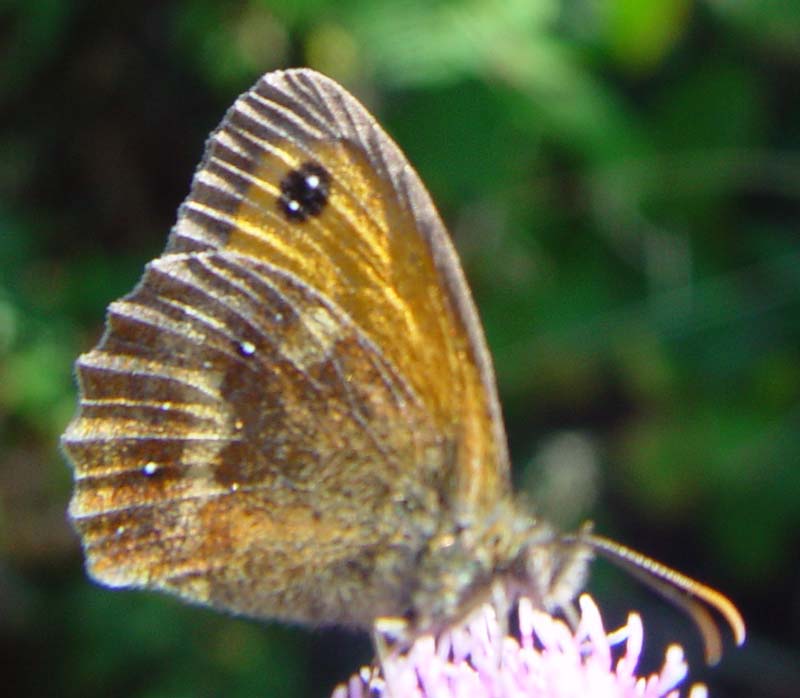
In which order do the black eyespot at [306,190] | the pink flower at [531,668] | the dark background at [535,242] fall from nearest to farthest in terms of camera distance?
1. the pink flower at [531,668]
2. the black eyespot at [306,190]
3. the dark background at [535,242]

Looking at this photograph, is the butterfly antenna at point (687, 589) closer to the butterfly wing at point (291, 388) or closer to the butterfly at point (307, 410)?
the butterfly at point (307, 410)

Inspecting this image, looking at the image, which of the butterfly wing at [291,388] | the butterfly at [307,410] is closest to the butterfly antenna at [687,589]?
the butterfly at [307,410]

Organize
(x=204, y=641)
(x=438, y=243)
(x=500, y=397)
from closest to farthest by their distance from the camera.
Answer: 1. (x=438, y=243)
2. (x=204, y=641)
3. (x=500, y=397)

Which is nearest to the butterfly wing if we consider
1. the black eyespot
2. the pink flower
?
the black eyespot

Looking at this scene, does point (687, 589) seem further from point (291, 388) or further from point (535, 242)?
point (535, 242)

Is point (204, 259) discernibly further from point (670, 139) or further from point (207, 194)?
point (670, 139)

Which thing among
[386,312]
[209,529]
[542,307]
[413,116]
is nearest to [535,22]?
[413,116]
